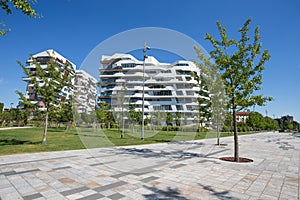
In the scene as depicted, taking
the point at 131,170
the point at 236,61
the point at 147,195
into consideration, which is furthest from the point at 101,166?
the point at 236,61

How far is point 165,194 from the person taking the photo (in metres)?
4.13

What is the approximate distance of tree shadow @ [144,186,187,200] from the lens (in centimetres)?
396

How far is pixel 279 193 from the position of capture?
433 cm

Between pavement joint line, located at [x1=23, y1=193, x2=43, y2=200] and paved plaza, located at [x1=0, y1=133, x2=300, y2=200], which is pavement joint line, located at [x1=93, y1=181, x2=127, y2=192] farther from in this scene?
pavement joint line, located at [x1=23, y1=193, x2=43, y2=200]

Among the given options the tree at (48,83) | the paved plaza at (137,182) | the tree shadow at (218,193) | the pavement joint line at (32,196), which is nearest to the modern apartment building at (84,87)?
the tree at (48,83)

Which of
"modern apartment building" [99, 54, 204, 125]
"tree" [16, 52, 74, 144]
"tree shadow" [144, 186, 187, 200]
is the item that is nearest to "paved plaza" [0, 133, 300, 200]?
"tree shadow" [144, 186, 187, 200]

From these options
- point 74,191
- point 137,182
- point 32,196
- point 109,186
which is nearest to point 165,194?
point 137,182

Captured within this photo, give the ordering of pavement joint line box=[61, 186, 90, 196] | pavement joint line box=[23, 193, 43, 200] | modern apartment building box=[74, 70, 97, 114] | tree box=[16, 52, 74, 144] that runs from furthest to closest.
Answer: modern apartment building box=[74, 70, 97, 114], tree box=[16, 52, 74, 144], pavement joint line box=[61, 186, 90, 196], pavement joint line box=[23, 193, 43, 200]

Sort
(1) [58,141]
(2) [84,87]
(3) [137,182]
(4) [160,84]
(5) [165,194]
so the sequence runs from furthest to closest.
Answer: (4) [160,84], (2) [84,87], (1) [58,141], (3) [137,182], (5) [165,194]

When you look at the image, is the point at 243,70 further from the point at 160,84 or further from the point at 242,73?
the point at 160,84

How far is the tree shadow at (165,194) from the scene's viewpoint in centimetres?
396

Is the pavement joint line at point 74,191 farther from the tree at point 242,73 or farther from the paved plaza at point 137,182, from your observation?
the tree at point 242,73

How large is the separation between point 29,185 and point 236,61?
861 centimetres

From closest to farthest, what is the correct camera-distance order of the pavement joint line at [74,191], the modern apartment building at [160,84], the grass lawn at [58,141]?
1. the pavement joint line at [74,191]
2. the grass lawn at [58,141]
3. the modern apartment building at [160,84]
